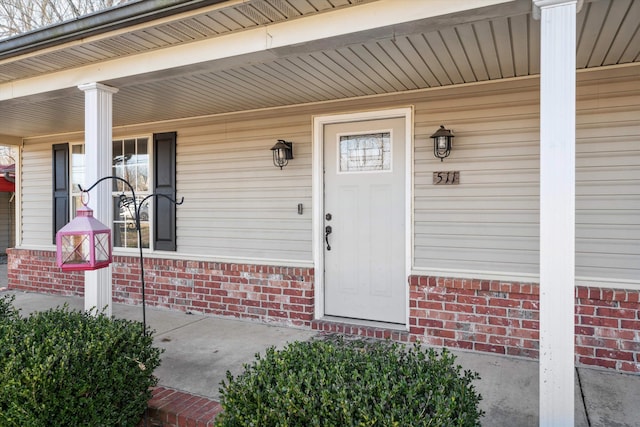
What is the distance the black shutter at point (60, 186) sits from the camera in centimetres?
619

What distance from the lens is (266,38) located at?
2725 millimetres

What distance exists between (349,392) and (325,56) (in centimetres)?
235

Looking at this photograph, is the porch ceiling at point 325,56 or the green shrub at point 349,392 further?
the porch ceiling at point 325,56

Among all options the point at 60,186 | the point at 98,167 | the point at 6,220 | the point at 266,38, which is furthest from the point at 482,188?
the point at 6,220

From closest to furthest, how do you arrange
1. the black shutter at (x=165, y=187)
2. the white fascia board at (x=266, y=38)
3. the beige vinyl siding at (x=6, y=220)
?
the white fascia board at (x=266, y=38)
the black shutter at (x=165, y=187)
the beige vinyl siding at (x=6, y=220)

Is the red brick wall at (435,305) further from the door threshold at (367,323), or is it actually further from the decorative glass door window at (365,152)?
the decorative glass door window at (365,152)

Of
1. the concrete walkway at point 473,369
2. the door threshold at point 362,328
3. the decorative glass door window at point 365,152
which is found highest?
the decorative glass door window at point 365,152

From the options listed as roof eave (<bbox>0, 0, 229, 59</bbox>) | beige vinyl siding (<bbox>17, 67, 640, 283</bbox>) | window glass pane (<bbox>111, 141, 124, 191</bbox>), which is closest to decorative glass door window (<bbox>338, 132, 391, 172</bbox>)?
beige vinyl siding (<bbox>17, 67, 640, 283</bbox>)

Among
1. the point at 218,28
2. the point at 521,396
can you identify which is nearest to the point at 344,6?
the point at 218,28

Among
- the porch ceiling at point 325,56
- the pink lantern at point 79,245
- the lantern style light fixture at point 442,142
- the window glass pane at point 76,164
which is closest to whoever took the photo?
the porch ceiling at point 325,56

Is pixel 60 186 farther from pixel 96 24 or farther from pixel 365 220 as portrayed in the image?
pixel 365 220

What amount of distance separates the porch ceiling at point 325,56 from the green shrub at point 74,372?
6.27 feet

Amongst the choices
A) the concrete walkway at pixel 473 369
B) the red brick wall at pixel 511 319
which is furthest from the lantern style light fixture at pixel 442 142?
the concrete walkway at pixel 473 369

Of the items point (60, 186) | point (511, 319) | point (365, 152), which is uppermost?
point (365, 152)
